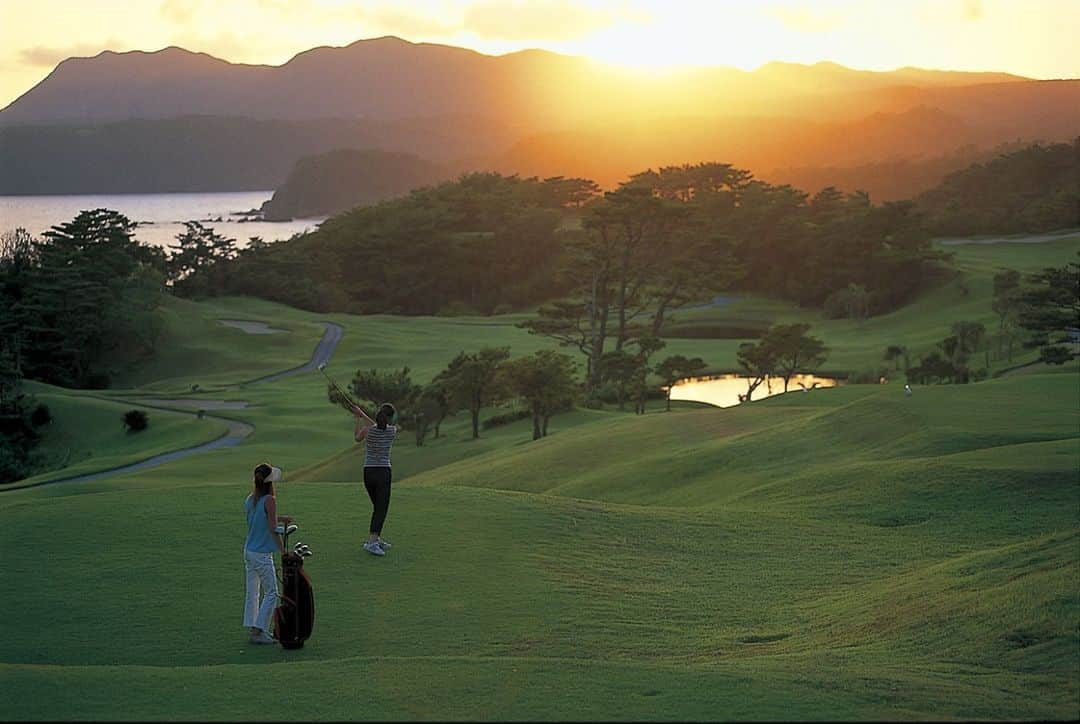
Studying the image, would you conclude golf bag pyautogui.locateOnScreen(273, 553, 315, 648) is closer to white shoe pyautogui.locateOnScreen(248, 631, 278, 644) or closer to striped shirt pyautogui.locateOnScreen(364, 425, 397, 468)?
white shoe pyautogui.locateOnScreen(248, 631, 278, 644)

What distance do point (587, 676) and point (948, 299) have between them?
249ft

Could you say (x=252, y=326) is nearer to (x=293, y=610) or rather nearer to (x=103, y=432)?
(x=103, y=432)

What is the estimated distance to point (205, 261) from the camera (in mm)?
102375

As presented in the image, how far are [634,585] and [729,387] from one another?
47.2 m

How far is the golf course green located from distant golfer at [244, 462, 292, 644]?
26cm

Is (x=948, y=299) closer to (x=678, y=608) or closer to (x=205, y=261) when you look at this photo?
(x=205, y=261)

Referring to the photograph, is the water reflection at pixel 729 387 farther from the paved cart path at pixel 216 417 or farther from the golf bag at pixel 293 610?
the golf bag at pixel 293 610

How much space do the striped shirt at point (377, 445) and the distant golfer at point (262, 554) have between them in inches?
94.3

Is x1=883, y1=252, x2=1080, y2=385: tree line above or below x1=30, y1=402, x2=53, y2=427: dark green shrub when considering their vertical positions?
above

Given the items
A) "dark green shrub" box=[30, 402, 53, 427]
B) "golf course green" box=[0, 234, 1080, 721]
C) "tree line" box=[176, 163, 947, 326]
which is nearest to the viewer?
"golf course green" box=[0, 234, 1080, 721]

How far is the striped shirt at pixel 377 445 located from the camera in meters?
13.2

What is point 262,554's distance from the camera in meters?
10.7

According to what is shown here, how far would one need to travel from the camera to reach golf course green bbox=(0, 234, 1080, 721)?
7.96 m

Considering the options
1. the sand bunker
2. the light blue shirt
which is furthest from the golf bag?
the sand bunker
